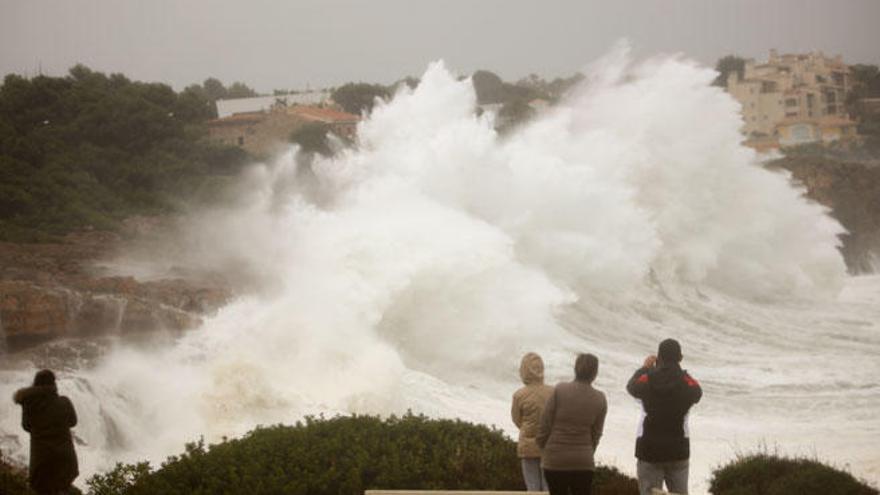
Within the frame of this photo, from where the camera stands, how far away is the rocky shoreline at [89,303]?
69.8 feet

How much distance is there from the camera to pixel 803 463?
31.8 feet

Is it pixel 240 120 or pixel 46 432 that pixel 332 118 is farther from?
pixel 46 432

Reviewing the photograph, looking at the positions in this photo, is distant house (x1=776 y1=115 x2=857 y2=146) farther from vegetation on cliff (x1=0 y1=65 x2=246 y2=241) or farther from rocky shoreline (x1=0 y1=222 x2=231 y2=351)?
rocky shoreline (x1=0 y1=222 x2=231 y2=351)

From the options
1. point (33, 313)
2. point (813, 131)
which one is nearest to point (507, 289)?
point (33, 313)

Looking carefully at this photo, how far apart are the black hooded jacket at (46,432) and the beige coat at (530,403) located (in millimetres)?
3596

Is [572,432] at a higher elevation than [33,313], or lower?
lower

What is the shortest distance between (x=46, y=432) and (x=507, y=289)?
19.3m

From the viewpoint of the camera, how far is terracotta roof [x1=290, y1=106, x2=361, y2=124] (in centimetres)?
6610

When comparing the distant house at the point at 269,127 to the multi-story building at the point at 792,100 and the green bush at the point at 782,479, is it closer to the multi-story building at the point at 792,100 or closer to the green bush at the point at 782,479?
the multi-story building at the point at 792,100

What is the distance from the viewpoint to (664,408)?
7.88 m

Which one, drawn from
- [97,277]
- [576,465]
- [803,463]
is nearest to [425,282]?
[97,277]

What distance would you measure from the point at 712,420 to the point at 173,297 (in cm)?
1134

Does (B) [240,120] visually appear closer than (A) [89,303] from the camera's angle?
No

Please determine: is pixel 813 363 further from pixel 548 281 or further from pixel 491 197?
pixel 491 197
